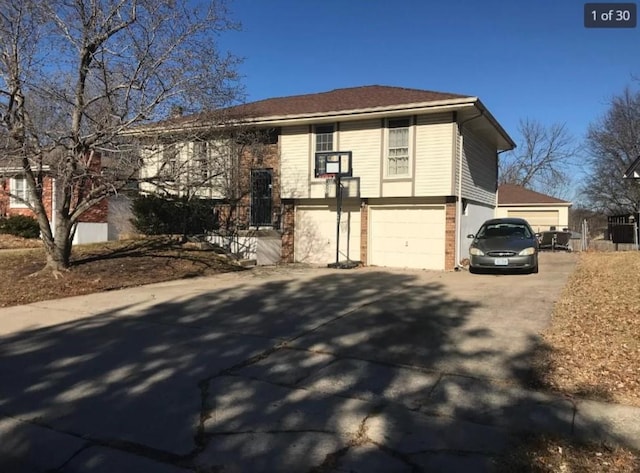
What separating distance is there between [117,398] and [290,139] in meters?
14.2

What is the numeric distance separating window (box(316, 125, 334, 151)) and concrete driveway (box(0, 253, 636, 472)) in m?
9.19

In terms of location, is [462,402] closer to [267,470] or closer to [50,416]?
[267,470]

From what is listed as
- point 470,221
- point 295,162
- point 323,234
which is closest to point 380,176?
point 323,234

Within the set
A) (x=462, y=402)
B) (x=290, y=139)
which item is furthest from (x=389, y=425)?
(x=290, y=139)

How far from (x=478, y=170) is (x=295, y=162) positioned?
21.9 feet

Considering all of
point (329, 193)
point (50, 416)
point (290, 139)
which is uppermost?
point (290, 139)

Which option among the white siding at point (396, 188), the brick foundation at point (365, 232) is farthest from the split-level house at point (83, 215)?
the white siding at point (396, 188)

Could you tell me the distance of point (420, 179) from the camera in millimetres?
16172

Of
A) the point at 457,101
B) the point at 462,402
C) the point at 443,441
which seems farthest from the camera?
the point at 457,101

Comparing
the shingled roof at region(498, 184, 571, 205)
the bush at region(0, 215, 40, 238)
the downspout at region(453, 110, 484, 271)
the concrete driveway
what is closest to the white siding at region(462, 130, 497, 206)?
the downspout at region(453, 110, 484, 271)

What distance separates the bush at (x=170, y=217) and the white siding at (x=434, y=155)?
736 cm

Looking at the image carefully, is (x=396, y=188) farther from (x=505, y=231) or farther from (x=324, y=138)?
(x=505, y=231)

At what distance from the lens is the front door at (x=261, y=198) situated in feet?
61.2

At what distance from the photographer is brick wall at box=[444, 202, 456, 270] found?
15828 mm
